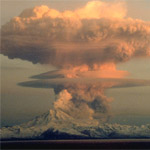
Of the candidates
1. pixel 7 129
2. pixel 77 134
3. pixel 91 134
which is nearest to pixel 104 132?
pixel 91 134

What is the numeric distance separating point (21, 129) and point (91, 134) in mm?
21335

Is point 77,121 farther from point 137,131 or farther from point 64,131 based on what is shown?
point 137,131

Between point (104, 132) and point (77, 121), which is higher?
point (77, 121)

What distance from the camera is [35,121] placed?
89500 millimetres

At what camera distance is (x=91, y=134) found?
303 ft

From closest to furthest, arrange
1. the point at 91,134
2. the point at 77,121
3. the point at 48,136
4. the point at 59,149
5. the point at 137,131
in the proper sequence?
the point at 59,149 < the point at 77,121 < the point at 48,136 < the point at 91,134 < the point at 137,131

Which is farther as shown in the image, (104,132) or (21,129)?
(104,132)

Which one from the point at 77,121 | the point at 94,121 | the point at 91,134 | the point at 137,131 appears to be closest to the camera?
the point at 77,121

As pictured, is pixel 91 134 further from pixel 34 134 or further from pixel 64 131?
pixel 34 134

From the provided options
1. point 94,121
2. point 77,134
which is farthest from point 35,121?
point 94,121

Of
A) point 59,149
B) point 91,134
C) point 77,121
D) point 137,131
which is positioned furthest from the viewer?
point 137,131

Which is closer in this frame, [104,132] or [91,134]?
[91,134]

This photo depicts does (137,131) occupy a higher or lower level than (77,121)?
lower

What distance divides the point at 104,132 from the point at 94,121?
1111 inches
